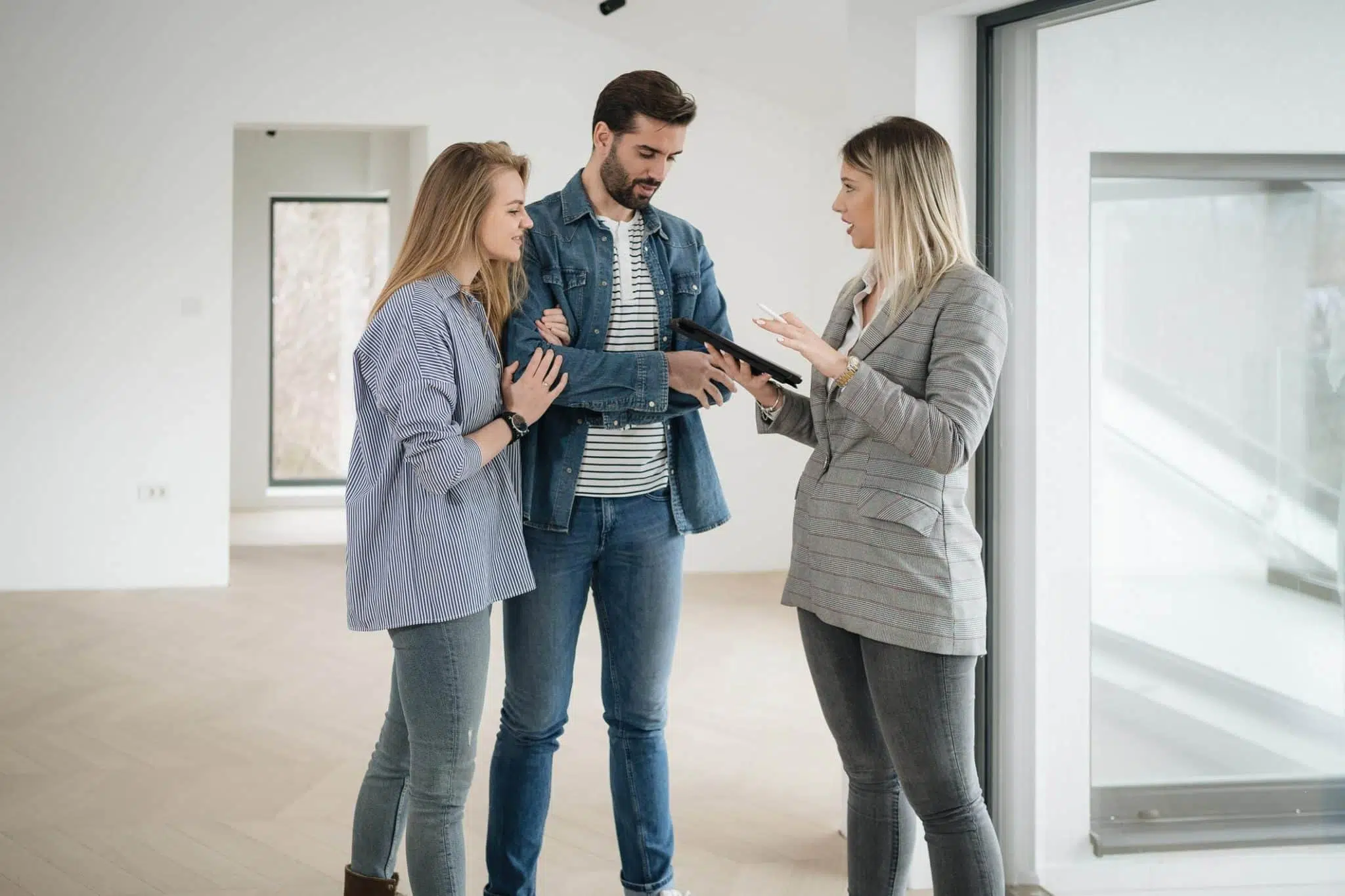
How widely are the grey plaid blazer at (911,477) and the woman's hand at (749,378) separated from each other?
0.35ft

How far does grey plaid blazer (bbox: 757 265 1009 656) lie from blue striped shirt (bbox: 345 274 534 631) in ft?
1.87

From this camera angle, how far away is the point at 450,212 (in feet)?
7.14

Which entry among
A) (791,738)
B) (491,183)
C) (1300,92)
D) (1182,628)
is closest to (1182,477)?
(1182,628)

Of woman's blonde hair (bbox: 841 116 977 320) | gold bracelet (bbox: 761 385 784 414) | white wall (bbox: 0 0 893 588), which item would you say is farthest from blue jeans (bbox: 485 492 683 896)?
white wall (bbox: 0 0 893 588)

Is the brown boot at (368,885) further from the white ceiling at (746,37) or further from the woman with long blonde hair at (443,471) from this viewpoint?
the white ceiling at (746,37)

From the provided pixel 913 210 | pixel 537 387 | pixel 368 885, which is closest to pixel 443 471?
pixel 537 387

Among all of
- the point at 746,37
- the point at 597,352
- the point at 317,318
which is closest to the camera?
the point at 597,352

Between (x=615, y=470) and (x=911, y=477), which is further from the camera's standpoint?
(x=615, y=470)

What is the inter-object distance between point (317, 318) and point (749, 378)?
30.5ft

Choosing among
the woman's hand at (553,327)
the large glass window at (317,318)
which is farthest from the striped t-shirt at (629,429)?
the large glass window at (317,318)

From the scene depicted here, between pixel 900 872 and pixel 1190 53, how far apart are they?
5.41 ft

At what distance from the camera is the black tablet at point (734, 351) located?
7.08 feet

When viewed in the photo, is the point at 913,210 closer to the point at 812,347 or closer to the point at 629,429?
the point at 812,347

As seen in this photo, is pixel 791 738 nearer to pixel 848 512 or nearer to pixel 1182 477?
pixel 1182 477
